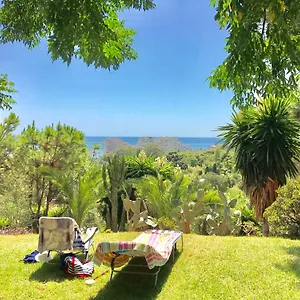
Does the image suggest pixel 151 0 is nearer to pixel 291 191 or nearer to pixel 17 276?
pixel 17 276

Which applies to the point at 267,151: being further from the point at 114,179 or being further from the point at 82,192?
the point at 82,192

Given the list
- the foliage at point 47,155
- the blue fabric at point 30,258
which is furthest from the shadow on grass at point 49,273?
the foliage at point 47,155

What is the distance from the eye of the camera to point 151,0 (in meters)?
2.43

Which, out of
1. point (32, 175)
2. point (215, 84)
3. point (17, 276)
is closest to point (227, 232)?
point (17, 276)

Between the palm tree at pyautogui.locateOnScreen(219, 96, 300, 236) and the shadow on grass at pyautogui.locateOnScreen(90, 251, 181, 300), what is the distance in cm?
512

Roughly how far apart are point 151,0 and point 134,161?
469 inches

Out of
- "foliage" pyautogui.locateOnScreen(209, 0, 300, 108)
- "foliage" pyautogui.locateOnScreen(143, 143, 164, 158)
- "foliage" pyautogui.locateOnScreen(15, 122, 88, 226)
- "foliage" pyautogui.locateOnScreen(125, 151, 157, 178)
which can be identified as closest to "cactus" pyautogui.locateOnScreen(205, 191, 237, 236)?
"foliage" pyautogui.locateOnScreen(125, 151, 157, 178)

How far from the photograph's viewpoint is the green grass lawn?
4188 millimetres

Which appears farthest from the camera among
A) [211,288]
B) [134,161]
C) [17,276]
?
[134,161]

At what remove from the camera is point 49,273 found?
494cm

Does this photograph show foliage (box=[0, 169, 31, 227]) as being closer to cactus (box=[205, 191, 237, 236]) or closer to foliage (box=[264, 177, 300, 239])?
cactus (box=[205, 191, 237, 236])

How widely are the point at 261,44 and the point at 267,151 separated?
718 cm

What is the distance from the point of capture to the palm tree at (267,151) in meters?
9.09

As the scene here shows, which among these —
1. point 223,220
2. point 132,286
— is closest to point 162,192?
point 223,220
